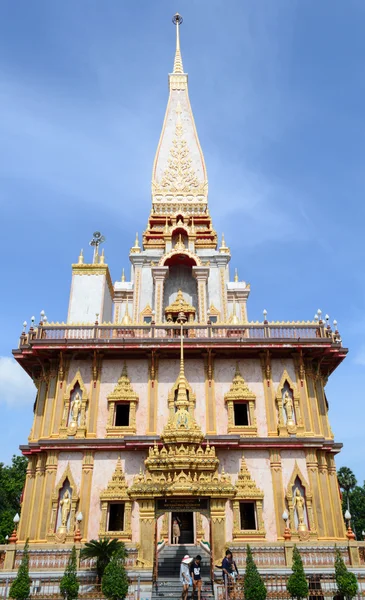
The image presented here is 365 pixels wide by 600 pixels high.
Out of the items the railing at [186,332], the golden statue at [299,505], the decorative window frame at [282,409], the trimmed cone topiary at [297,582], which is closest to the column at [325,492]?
the golden statue at [299,505]

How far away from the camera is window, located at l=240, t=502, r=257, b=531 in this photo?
21.2 metres

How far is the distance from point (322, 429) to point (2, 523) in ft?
97.9

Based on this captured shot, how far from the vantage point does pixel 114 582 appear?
14.0 metres

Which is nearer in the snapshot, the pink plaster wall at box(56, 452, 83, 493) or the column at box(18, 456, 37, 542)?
the column at box(18, 456, 37, 542)

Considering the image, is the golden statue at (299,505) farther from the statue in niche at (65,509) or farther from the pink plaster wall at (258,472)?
the statue in niche at (65,509)

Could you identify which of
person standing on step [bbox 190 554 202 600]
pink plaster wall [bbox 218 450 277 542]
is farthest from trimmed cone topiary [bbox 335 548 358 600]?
pink plaster wall [bbox 218 450 277 542]

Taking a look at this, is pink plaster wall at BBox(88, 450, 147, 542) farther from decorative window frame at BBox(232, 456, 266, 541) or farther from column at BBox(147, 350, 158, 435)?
decorative window frame at BBox(232, 456, 266, 541)

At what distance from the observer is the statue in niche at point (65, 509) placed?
804 inches

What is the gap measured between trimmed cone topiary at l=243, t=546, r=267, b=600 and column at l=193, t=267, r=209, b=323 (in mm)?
16389

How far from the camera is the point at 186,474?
53.1 feet

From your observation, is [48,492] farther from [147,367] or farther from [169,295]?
[169,295]

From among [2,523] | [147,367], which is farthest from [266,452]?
[2,523]

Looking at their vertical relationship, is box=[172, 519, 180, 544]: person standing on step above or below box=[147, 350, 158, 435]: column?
below

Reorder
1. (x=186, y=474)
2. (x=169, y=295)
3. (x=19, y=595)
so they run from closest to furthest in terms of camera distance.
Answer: (x=19, y=595), (x=186, y=474), (x=169, y=295)
